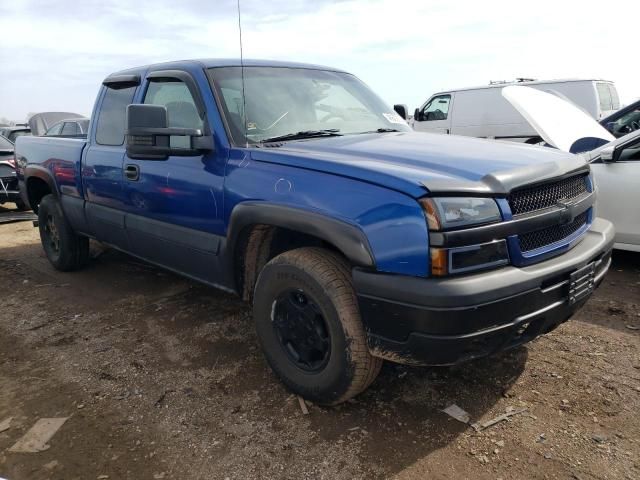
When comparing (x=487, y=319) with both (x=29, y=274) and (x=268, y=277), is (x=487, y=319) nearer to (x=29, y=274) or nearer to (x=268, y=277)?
(x=268, y=277)

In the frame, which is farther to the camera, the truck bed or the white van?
the white van

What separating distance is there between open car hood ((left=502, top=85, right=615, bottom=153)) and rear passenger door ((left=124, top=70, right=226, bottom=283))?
264 cm

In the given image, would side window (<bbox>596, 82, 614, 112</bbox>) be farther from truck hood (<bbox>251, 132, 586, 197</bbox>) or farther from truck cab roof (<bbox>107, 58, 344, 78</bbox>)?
truck hood (<bbox>251, 132, 586, 197</bbox>)

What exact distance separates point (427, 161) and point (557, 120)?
2644 mm

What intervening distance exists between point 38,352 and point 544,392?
323cm

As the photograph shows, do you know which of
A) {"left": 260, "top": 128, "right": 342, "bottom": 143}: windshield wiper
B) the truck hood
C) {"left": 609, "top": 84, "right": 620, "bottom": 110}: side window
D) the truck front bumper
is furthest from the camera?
{"left": 609, "top": 84, "right": 620, "bottom": 110}: side window

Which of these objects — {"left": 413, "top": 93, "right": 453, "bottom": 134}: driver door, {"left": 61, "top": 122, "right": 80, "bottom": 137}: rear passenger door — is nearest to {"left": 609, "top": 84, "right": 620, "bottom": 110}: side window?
A: {"left": 413, "top": 93, "right": 453, "bottom": 134}: driver door

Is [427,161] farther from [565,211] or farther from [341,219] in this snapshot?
[565,211]

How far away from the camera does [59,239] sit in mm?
5023

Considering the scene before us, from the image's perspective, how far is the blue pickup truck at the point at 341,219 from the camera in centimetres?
210

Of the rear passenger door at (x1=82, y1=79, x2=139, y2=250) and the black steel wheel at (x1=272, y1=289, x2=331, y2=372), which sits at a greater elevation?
the rear passenger door at (x1=82, y1=79, x2=139, y2=250)

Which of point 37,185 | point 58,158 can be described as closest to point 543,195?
point 58,158

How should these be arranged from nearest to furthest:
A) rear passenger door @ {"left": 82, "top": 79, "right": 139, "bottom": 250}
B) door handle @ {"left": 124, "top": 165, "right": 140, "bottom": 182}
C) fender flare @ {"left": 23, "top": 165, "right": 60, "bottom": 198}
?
1. door handle @ {"left": 124, "top": 165, "right": 140, "bottom": 182}
2. rear passenger door @ {"left": 82, "top": 79, "right": 139, "bottom": 250}
3. fender flare @ {"left": 23, "top": 165, "right": 60, "bottom": 198}

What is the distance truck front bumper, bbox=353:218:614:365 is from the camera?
6.68 feet
